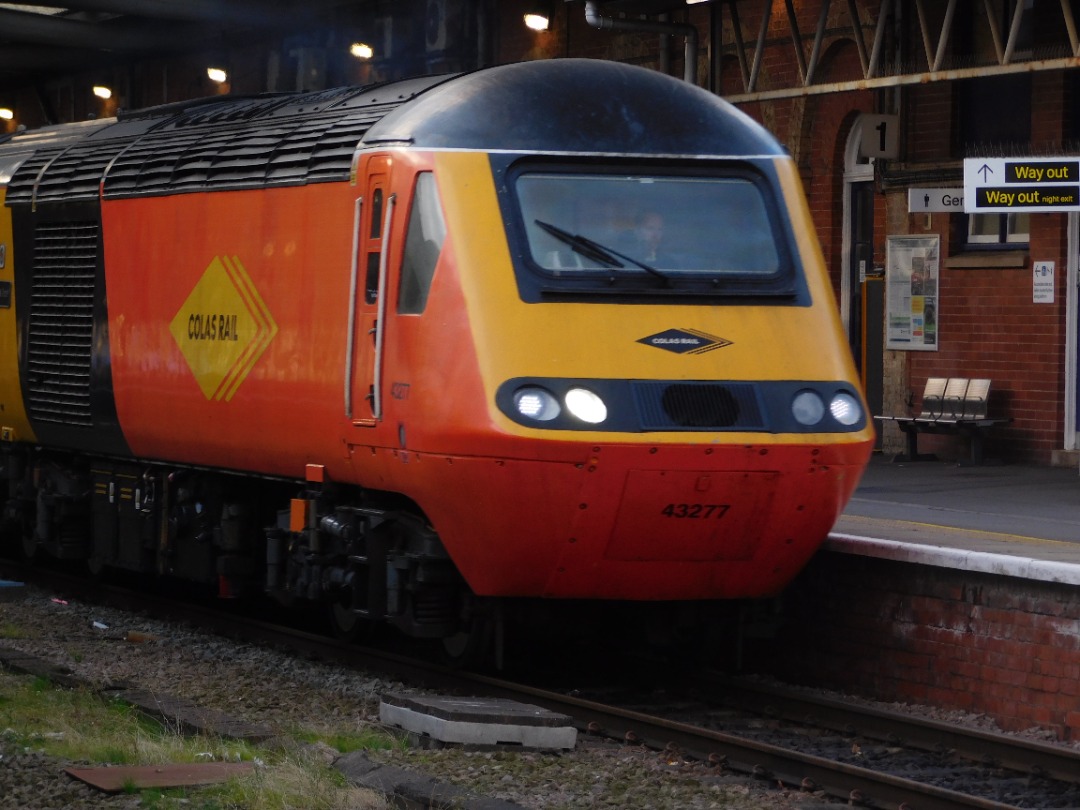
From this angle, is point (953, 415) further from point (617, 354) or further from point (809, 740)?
point (617, 354)

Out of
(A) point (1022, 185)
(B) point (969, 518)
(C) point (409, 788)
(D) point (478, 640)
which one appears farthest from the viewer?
(A) point (1022, 185)

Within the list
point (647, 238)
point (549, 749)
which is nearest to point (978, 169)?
point (647, 238)

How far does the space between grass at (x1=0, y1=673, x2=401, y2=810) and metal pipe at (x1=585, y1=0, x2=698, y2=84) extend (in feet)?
35.6

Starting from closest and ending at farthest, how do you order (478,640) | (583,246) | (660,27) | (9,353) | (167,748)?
(167,748)
(583,246)
(478,640)
(9,353)
(660,27)

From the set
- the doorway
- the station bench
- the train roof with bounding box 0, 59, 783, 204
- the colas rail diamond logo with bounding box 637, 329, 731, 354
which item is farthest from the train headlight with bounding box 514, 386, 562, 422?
the doorway

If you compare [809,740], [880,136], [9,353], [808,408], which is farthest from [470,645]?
[880,136]

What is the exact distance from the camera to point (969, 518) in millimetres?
13820

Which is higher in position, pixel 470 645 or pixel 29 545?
pixel 470 645

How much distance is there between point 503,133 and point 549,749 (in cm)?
300

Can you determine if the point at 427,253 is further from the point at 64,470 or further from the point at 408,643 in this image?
the point at 64,470

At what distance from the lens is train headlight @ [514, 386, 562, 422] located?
9.33m

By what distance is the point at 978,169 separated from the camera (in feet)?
53.7

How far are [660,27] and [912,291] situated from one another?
359 centimetres

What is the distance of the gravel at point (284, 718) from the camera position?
26.1ft
